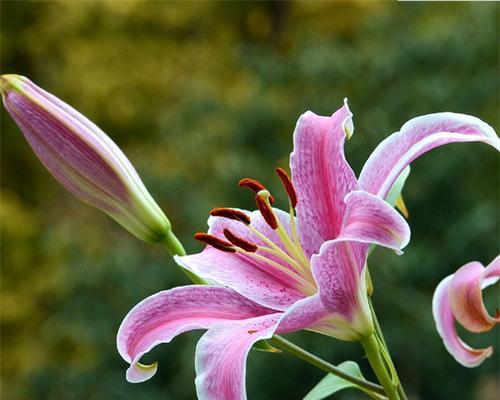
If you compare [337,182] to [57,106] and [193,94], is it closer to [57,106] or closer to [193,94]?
[57,106]

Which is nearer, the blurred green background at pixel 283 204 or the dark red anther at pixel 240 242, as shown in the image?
the dark red anther at pixel 240 242

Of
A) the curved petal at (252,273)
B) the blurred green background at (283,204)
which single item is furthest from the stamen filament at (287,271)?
the blurred green background at (283,204)

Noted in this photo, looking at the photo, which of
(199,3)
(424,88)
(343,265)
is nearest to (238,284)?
(343,265)

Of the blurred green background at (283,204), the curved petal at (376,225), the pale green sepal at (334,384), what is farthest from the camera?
the blurred green background at (283,204)

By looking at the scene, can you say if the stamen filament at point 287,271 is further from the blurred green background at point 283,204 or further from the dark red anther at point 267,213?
the blurred green background at point 283,204

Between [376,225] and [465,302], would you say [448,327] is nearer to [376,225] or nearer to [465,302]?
[465,302]

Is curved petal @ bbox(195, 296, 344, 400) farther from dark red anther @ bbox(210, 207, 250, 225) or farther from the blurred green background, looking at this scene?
the blurred green background
